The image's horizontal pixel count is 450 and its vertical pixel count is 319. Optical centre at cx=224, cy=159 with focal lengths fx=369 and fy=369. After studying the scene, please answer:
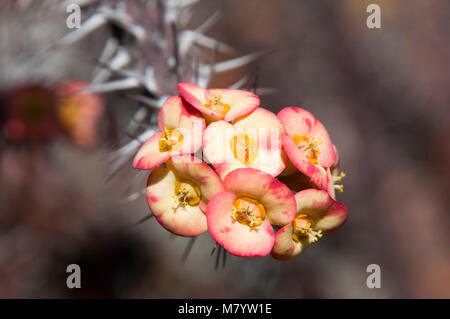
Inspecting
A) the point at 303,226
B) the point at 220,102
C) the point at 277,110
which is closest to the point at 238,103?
the point at 220,102

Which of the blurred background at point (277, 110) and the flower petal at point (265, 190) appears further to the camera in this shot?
the blurred background at point (277, 110)

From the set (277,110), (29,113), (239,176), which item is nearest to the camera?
(239,176)

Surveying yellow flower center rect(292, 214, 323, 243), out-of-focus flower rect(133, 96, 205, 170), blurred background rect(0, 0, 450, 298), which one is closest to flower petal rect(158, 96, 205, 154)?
out-of-focus flower rect(133, 96, 205, 170)

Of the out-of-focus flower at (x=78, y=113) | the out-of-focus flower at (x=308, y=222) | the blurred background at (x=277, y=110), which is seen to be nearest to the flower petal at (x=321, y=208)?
the out-of-focus flower at (x=308, y=222)

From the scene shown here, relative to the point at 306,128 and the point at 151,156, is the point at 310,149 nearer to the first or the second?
the point at 306,128

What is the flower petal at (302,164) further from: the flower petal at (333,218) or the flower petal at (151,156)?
the flower petal at (151,156)

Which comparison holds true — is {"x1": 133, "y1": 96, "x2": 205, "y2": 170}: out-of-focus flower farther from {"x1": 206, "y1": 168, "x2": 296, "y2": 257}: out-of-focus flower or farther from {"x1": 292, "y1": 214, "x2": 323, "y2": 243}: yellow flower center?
{"x1": 292, "y1": 214, "x2": 323, "y2": 243}: yellow flower center
